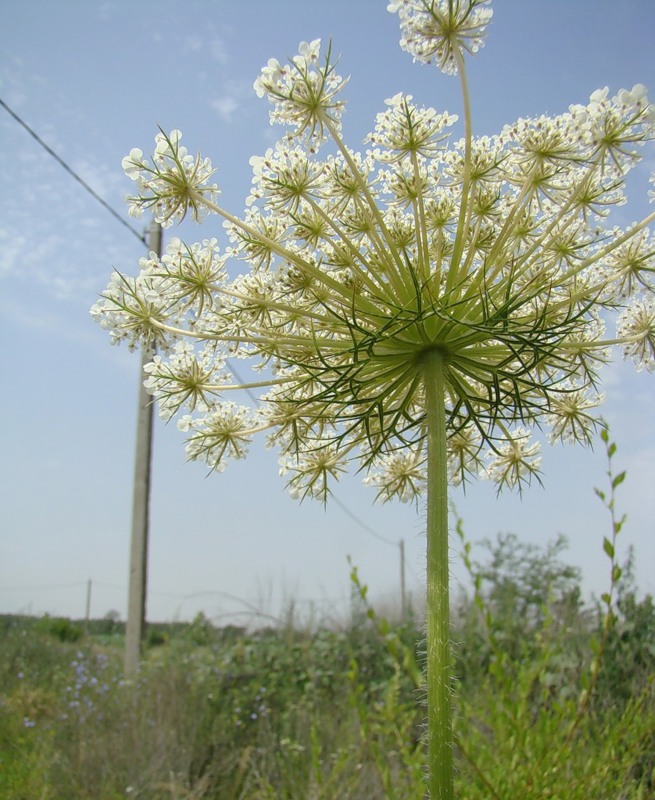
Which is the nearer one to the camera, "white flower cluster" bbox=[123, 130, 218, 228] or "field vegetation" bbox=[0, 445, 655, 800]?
"white flower cluster" bbox=[123, 130, 218, 228]

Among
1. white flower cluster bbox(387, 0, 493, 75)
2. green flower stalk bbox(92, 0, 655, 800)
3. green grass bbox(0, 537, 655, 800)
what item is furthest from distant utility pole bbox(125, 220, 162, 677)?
white flower cluster bbox(387, 0, 493, 75)

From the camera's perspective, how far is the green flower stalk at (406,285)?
2.21 metres

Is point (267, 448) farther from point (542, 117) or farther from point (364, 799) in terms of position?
point (364, 799)

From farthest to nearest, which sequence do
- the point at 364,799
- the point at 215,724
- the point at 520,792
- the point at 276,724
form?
the point at 276,724 → the point at 215,724 → the point at 364,799 → the point at 520,792

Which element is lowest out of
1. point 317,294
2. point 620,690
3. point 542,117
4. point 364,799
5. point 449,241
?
point 364,799

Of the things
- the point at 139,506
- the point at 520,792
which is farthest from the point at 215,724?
the point at 520,792

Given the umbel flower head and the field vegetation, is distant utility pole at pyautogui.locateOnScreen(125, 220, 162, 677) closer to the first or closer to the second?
the field vegetation

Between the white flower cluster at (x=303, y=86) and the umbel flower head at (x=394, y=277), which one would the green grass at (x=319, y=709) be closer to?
the umbel flower head at (x=394, y=277)

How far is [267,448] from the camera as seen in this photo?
2949mm

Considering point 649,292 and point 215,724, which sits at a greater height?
point 649,292

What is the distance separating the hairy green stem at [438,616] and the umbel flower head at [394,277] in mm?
176

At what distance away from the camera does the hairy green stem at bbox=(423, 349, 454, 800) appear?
184 cm

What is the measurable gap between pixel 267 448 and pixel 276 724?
622cm

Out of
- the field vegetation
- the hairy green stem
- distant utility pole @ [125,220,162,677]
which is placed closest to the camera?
the hairy green stem
